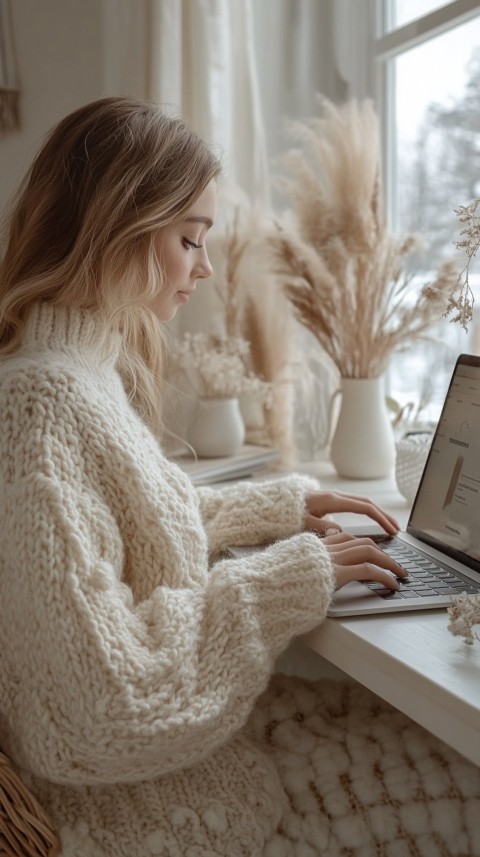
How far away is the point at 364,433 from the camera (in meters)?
1.77

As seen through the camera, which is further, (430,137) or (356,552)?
(430,137)

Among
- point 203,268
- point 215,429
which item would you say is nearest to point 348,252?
point 215,429

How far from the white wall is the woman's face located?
91 cm

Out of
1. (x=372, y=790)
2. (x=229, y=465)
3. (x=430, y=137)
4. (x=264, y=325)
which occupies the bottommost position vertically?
(x=372, y=790)

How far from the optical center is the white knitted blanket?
922mm

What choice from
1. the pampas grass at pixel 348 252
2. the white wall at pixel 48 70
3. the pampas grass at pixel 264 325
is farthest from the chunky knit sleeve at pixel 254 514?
the white wall at pixel 48 70

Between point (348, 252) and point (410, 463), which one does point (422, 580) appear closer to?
point (410, 463)

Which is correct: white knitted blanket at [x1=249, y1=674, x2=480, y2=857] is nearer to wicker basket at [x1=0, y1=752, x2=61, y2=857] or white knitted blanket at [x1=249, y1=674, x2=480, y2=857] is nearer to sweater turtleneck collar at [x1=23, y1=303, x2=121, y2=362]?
wicker basket at [x1=0, y1=752, x2=61, y2=857]

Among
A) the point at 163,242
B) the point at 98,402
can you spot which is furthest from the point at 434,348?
the point at 98,402

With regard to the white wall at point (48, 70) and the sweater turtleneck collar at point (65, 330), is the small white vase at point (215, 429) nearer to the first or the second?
the white wall at point (48, 70)

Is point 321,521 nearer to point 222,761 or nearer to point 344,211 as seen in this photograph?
point 222,761

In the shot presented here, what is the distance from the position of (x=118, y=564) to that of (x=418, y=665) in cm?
33

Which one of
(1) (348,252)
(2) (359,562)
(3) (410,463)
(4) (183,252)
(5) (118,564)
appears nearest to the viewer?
(5) (118,564)

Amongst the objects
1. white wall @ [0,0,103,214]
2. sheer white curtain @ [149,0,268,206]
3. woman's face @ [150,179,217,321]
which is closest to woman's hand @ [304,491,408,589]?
woman's face @ [150,179,217,321]
